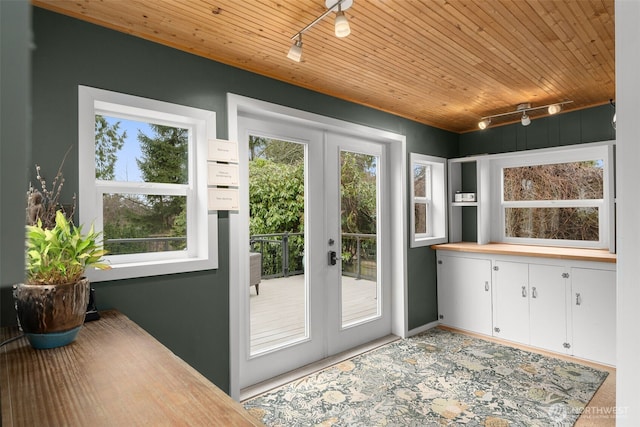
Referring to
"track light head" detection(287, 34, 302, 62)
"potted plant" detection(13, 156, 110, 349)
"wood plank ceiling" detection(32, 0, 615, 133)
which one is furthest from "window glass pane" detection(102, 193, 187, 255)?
"track light head" detection(287, 34, 302, 62)

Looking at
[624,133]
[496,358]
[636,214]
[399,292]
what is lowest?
[496,358]

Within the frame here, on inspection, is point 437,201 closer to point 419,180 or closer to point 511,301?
point 419,180

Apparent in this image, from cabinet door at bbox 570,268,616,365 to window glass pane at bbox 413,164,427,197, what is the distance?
1.71 m

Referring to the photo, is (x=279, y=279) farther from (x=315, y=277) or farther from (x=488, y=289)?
(x=488, y=289)

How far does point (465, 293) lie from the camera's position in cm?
416

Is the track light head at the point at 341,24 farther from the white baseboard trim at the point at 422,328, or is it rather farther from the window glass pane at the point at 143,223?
the white baseboard trim at the point at 422,328

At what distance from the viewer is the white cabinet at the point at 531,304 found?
3.47 metres

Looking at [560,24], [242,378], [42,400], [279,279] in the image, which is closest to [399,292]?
[279,279]

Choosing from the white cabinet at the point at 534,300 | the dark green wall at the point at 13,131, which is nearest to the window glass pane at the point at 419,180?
the white cabinet at the point at 534,300

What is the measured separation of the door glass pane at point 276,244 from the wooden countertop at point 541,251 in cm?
195

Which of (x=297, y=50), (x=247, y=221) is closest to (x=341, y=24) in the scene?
(x=297, y=50)

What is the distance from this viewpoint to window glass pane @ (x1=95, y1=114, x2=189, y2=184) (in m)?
2.22

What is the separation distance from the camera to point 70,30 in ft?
6.49

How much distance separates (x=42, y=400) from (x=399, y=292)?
3411 mm
